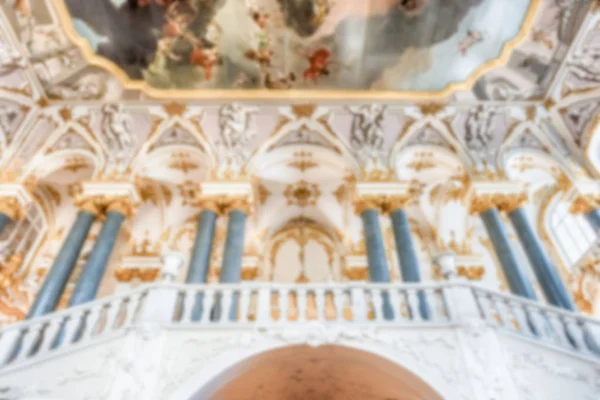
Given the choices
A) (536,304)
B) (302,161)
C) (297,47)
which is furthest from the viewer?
(302,161)

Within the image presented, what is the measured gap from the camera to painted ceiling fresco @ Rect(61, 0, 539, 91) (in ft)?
34.1

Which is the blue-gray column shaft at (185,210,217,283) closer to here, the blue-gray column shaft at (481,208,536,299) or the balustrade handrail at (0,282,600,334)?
the balustrade handrail at (0,282,600,334)

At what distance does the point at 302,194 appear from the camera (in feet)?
45.3

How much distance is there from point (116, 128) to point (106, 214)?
244 centimetres

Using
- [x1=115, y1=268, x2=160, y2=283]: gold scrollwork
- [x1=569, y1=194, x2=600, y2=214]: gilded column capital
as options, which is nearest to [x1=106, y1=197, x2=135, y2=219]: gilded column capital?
[x1=115, y1=268, x2=160, y2=283]: gold scrollwork

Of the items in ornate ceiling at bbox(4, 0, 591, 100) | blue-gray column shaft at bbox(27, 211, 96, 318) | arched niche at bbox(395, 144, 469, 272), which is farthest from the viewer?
arched niche at bbox(395, 144, 469, 272)

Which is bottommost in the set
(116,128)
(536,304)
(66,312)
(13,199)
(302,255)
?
(66,312)

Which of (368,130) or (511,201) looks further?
(368,130)

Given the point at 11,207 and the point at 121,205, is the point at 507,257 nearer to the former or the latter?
the point at 121,205

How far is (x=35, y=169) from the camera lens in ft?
36.4

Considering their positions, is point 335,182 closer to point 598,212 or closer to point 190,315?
point 598,212

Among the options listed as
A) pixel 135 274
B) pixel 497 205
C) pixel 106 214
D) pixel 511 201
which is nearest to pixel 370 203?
pixel 497 205

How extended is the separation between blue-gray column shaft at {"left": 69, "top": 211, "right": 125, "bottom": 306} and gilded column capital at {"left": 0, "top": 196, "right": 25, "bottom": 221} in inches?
78.0

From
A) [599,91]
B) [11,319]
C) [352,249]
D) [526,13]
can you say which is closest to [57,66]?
[11,319]
